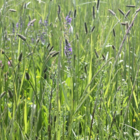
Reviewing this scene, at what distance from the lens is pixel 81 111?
43.1 inches

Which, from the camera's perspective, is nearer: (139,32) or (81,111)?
(81,111)

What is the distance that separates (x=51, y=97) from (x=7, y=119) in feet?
0.83

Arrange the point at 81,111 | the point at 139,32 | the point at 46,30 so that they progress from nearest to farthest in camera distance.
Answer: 1. the point at 81,111
2. the point at 46,30
3. the point at 139,32

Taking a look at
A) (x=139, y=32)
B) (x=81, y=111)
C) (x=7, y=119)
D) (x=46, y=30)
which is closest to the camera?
(x=7, y=119)

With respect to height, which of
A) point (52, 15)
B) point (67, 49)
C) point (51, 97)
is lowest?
point (51, 97)

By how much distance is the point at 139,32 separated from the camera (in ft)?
6.69

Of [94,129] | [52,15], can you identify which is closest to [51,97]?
[94,129]

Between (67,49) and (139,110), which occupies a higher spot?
(67,49)

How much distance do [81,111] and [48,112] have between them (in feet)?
0.81

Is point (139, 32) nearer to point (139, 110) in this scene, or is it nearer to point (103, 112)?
point (139, 110)

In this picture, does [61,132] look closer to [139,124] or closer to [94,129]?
[94,129]

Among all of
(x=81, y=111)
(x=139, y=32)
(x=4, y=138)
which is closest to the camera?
(x=4, y=138)

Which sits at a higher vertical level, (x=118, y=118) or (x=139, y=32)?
(x=139, y=32)

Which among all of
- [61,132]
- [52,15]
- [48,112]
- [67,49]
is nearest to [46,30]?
[67,49]
